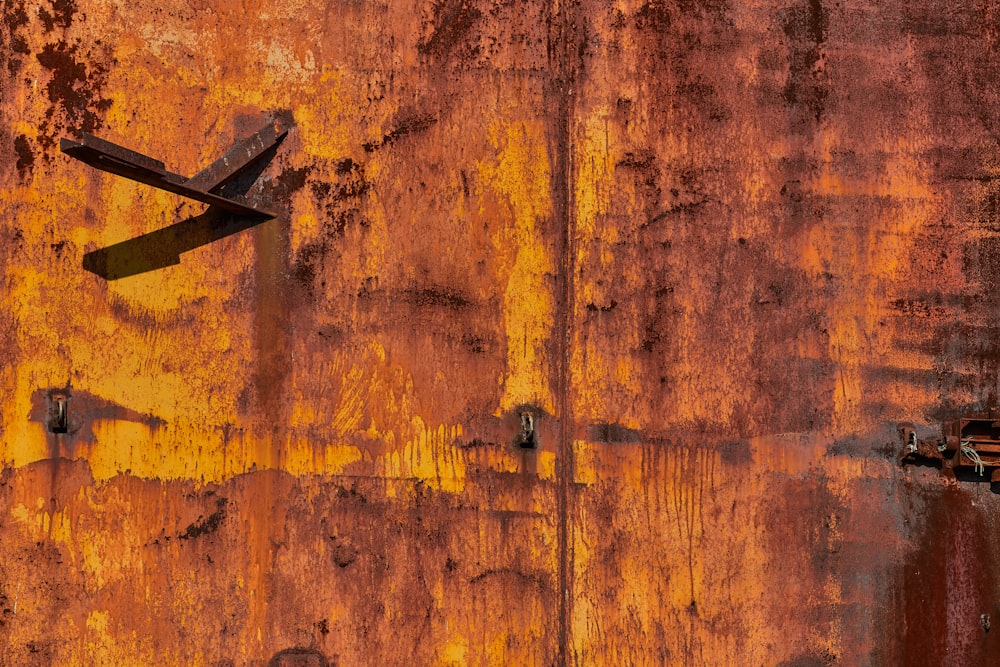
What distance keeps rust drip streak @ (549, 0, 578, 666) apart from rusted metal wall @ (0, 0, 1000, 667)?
1cm

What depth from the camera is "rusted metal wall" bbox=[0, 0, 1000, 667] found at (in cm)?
263

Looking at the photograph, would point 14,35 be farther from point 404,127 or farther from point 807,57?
point 807,57

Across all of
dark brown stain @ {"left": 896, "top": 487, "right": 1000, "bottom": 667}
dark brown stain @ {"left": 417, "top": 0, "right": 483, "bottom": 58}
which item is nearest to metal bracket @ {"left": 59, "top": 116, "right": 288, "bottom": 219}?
dark brown stain @ {"left": 417, "top": 0, "right": 483, "bottom": 58}

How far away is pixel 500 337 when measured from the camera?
267 centimetres

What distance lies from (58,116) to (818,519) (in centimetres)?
341

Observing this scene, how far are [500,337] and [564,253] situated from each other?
422 millimetres

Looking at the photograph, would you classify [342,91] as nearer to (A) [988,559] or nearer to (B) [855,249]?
(B) [855,249]

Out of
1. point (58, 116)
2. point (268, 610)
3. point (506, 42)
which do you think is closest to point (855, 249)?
point (506, 42)

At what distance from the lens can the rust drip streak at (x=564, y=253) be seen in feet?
8.70

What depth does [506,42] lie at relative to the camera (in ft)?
8.84

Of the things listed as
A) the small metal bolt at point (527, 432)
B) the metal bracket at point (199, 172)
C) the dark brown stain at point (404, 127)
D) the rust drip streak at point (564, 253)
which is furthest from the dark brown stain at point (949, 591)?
the metal bracket at point (199, 172)

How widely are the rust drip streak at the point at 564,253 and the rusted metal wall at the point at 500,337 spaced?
1cm

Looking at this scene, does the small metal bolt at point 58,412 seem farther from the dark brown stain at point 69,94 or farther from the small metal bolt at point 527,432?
the small metal bolt at point 527,432

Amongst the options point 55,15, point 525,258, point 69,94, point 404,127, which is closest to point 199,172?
point 69,94
